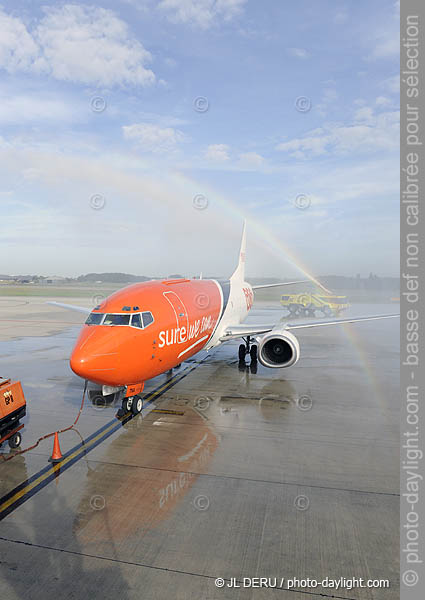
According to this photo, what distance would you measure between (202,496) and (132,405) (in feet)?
17.4

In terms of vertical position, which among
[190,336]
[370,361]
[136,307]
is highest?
[136,307]

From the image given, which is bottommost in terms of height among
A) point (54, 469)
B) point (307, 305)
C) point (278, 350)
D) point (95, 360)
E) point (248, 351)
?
point (54, 469)

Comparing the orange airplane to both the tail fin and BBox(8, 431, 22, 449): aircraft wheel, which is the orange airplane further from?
the tail fin

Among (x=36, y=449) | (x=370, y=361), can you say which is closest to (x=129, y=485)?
(x=36, y=449)

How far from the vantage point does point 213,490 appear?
818 centimetres

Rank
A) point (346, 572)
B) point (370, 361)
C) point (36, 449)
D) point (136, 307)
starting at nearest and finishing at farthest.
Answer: point (346, 572)
point (36, 449)
point (136, 307)
point (370, 361)

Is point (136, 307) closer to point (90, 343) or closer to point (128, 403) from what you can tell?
point (90, 343)

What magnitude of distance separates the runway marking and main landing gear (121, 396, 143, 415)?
0.17 meters

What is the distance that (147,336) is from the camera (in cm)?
1162

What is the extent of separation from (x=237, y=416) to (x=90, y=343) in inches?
215

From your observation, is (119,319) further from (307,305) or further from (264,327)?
(307,305)

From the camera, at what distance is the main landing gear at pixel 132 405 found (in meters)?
12.6

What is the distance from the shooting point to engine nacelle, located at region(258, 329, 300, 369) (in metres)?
15.3

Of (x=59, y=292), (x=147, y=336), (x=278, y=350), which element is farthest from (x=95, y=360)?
(x=59, y=292)
